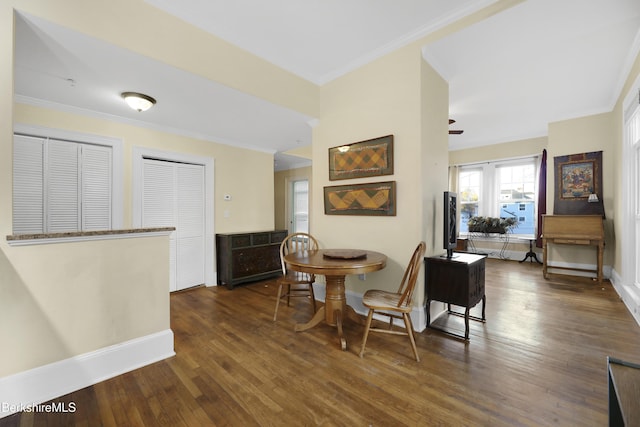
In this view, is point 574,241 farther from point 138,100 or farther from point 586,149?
point 138,100

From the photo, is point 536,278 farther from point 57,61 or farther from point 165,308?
point 57,61

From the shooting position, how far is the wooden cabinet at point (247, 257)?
417cm

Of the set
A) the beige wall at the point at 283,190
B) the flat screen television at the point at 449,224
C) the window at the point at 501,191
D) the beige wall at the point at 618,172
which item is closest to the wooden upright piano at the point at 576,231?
the beige wall at the point at 618,172

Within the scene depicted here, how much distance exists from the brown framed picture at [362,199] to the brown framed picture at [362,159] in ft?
0.43

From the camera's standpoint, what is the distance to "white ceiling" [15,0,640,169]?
2.12 metres

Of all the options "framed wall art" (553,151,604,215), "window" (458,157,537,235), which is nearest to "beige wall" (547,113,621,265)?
"framed wall art" (553,151,604,215)

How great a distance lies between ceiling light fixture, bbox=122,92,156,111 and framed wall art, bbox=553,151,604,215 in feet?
21.0

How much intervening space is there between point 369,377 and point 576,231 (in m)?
4.55

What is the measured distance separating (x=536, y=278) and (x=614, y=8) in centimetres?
387

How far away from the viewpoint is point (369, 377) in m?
1.88

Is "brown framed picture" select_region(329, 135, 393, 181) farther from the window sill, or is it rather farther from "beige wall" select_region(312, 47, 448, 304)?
the window sill

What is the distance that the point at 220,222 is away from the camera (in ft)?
14.8

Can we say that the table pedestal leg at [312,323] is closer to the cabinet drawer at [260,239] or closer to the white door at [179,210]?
the cabinet drawer at [260,239]

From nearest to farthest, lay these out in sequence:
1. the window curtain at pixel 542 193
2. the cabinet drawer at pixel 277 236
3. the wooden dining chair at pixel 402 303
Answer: the wooden dining chair at pixel 402 303 → the cabinet drawer at pixel 277 236 → the window curtain at pixel 542 193
